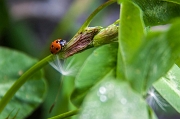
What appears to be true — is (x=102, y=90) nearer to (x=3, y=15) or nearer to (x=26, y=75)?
(x=26, y=75)

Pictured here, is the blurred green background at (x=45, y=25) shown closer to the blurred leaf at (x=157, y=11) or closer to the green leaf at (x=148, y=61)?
the blurred leaf at (x=157, y=11)

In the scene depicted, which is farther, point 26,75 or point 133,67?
point 26,75

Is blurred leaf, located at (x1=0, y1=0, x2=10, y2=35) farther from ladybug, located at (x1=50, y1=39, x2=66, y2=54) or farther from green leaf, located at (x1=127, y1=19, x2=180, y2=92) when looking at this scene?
green leaf, located at (x1=127, y1=19, x2=180, y2=92)

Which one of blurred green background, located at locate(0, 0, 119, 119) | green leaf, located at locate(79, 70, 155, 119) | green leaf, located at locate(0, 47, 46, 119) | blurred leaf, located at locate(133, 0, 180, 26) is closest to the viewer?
green leaf, located at locate(79, 70, 155, 119)

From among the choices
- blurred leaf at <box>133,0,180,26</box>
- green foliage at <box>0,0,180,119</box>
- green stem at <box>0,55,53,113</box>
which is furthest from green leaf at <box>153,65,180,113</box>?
green stem at <box>0,55,53,113</box>

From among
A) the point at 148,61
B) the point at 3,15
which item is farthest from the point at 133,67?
the point at 3,15

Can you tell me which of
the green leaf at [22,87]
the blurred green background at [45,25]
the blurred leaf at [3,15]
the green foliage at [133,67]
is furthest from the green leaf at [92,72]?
the blurred leaf at [3,15]

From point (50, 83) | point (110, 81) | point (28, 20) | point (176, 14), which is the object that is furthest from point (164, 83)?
point (28, 20)
